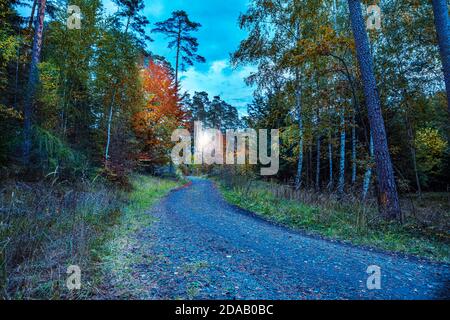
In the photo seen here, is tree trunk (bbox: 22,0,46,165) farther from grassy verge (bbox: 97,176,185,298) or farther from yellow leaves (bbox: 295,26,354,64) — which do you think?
yellow leaves (bbox: 295,26,354,64)

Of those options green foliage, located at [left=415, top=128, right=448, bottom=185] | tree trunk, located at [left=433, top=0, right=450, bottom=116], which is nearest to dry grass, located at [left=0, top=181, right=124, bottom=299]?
tree trunk, located at [left=433, top=0, right=450, bottom=116]

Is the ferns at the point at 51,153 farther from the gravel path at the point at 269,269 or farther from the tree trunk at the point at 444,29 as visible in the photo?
the tree trunk at the point at 444,29

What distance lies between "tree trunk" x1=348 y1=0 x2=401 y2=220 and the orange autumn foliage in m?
12.5

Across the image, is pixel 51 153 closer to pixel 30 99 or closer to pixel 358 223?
pixel 30 99

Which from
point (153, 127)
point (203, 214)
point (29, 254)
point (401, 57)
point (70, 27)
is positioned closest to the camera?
point (29, 254)

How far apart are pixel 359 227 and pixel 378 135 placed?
242 centimetres

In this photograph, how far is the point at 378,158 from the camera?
5.80m

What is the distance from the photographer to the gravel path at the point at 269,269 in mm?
2564

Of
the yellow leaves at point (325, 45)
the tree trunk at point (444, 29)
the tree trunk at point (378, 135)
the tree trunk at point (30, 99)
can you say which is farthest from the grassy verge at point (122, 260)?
the tree trunk at point (444, 29)

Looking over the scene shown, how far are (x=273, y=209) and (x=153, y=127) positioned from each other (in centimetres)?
1203

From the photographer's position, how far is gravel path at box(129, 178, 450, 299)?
2564mm
